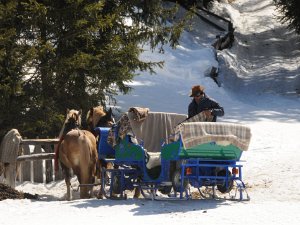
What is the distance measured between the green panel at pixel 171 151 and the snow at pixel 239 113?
2.45 feet

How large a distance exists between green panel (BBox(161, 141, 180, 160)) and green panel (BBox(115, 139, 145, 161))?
0.49 meters

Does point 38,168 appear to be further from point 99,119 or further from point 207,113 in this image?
point 207,113

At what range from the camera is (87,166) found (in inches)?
520

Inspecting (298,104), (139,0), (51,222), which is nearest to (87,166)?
(51,222)

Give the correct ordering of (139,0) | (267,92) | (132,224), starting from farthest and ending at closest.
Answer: (267,92) < (139,0) < (132,224)

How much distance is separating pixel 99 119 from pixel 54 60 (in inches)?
189

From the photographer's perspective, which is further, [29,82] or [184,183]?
[29,82]

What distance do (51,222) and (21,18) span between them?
10.2 metres

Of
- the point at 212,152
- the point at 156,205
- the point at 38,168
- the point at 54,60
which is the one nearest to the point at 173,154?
the point at 212,152

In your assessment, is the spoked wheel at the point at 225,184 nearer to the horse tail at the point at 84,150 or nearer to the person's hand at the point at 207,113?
the person's hand at the point at 207,113

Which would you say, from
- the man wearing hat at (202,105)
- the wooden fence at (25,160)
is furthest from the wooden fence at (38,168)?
the man wearing hat at (202,105)

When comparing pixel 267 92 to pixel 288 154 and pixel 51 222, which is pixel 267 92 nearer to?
pixel 288 154

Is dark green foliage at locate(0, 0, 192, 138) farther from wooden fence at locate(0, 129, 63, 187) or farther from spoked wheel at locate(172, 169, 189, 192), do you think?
spoked wheel at locate(172, 169, 189, 192)

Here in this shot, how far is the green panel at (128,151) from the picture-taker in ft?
40.6
